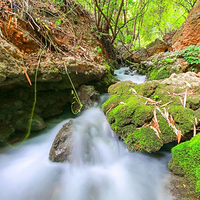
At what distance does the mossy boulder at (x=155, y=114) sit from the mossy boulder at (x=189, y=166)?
22cm

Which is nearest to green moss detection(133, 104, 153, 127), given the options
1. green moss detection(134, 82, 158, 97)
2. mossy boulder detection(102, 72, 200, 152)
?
mossy boulder detection(102, 72, 200, 152)

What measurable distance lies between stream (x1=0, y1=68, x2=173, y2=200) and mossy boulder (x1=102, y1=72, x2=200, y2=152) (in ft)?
1.75

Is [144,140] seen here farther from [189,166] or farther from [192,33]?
[192,33]

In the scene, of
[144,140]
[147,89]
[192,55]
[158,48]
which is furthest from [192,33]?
[144,140]

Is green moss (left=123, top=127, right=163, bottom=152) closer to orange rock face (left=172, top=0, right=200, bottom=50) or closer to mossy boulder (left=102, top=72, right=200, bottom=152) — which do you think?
mossy boulder (left=102, top=72, right=200, bottom=152)

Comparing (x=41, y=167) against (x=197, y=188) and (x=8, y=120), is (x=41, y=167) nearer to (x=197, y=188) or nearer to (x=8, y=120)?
(x=8, y=120)

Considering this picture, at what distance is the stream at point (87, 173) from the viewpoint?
1717 millimetres

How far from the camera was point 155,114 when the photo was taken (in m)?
1.85

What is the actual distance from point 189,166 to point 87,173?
58.1 inches

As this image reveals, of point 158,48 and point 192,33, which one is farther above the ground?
point 192,33

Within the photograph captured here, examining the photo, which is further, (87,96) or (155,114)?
(87,96)

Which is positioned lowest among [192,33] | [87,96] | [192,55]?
[87,96]

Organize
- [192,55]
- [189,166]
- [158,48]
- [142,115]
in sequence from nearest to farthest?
[189,166]
[142,115]
[192,55]
[158,48]

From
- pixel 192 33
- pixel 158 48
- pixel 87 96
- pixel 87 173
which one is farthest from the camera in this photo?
pixel 158 48
